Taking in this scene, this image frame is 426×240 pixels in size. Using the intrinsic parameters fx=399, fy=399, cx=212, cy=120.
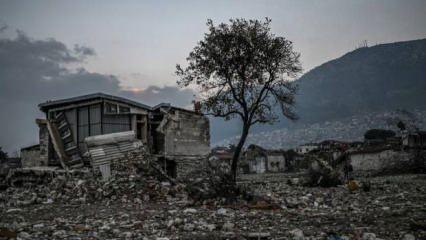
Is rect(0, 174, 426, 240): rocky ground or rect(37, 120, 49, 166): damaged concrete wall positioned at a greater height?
rect(37, 120, 49, 166): damaged concrete wall

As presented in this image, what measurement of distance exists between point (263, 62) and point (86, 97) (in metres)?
9.85

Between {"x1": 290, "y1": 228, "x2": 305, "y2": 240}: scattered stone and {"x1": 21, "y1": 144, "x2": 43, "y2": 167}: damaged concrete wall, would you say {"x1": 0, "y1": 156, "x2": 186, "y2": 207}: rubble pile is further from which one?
{"x1": 21, "y1": 144, "x2": 43, "y2": 167}: damaged concrete wall

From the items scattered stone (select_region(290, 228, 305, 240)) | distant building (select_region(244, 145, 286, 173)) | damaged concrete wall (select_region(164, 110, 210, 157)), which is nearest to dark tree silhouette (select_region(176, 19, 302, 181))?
damaged concrete wall (select_region(164, 110, 210, 157))

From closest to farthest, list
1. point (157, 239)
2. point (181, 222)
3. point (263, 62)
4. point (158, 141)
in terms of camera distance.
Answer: point (157, 239), point (181, 222), point (263, 62), point (158, 141)

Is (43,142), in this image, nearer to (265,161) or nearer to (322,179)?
(322,179)

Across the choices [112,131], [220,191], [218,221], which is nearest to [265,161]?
[112,131]

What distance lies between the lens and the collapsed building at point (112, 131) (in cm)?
2052

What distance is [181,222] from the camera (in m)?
8.47

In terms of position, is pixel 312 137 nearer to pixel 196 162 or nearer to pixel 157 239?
pixel 196 162

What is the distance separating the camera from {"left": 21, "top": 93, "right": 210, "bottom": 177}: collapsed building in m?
20.5

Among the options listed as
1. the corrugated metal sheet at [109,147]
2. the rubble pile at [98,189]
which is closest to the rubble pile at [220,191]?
the rubble pile at [98,189]

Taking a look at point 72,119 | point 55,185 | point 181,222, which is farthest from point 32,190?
point 181,222

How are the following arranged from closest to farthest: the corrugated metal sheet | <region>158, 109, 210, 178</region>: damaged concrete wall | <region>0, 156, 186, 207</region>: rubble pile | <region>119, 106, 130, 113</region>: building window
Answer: <region>0, 156, 186, 207</region>: rubble pile
the corrugated metal sheet
<region>119, 106, 130, 113</region>: building window
<region>158, 109, 210, 178</region>: damaged concrete wall

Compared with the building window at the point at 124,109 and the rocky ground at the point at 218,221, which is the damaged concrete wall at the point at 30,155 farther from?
the rocky ground at the point at 218,221
